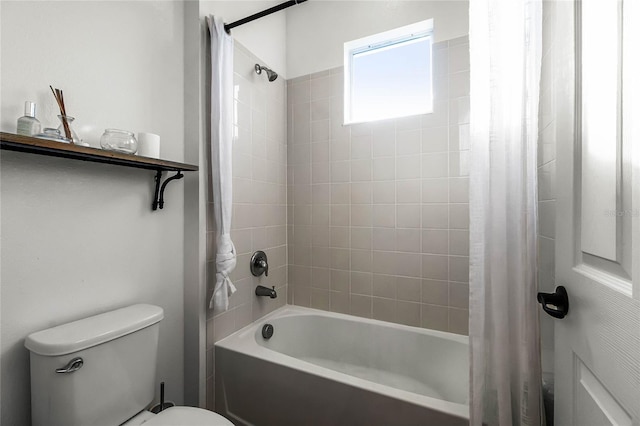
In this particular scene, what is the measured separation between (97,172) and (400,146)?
1.67m

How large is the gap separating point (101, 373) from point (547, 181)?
1.80 metres

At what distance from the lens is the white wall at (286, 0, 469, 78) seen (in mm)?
1723

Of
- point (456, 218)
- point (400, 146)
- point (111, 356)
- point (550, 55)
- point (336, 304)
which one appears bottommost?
point (336, 304)

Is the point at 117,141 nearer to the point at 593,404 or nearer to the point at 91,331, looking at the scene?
the point at 91,331

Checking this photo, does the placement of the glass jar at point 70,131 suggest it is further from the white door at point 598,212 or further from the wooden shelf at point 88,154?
the white door at point 598,212

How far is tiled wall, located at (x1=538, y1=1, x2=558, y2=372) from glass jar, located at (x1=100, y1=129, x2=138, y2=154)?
160 centimetres

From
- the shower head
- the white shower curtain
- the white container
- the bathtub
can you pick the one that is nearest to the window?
the shower head

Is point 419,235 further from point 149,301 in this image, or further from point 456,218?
point 149,301

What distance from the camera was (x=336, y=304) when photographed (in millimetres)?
2086

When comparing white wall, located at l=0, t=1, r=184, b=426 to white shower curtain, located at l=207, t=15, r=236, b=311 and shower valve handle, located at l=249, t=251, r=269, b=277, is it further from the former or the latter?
shower valve handle, located at l=249, t=251, r=269, b=277

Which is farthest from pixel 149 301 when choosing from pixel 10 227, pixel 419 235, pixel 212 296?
pixel 419 235

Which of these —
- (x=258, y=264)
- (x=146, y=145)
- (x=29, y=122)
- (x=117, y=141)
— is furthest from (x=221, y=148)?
Result: (x=258, y=264)

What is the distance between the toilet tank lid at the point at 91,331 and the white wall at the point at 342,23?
1.95 metres

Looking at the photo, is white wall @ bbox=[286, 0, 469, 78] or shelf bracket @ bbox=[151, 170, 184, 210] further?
white wall @ bbox=[286, 0, 469, 78]
